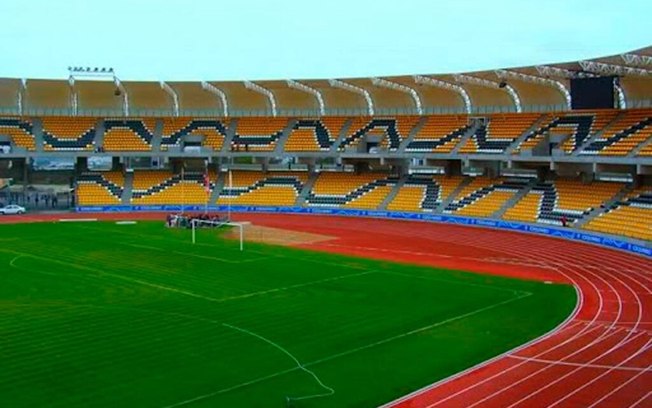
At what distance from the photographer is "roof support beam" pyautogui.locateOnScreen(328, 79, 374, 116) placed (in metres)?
53.8

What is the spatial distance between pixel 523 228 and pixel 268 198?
2009 cm

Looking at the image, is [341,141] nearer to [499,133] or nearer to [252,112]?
[252,112]

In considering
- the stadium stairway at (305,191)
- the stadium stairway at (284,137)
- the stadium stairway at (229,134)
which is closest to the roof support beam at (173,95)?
the stadium stairway at (229,134)

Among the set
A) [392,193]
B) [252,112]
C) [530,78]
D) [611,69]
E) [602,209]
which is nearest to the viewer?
[611,69]

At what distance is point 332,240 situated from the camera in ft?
130

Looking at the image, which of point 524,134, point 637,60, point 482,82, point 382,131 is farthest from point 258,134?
point 637,60

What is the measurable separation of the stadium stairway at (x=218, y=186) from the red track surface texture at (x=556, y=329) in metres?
13.0

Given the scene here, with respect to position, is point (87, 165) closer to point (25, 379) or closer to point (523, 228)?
point (523, 228)

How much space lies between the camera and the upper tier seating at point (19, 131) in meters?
54.9

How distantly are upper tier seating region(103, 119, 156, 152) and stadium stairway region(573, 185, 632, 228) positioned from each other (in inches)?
1259

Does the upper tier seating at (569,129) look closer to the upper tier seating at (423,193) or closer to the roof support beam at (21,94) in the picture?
the upper tier seating at (423,193)

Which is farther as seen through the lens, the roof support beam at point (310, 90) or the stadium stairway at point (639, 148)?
the roof support beam at point (310, 90)

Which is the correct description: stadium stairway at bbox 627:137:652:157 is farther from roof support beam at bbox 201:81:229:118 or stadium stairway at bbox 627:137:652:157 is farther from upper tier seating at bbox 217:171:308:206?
roof support beam at bbox 201:81:229:118

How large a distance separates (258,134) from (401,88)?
1209 centimetres
